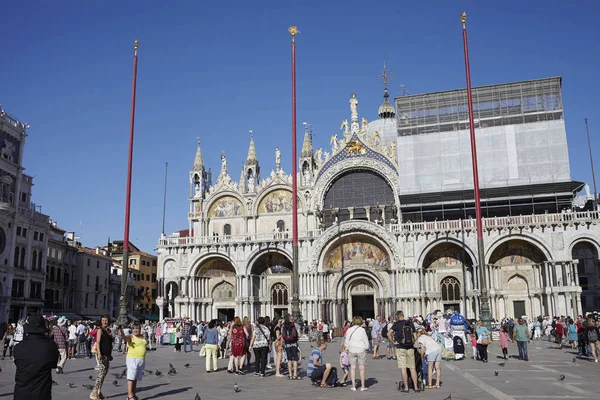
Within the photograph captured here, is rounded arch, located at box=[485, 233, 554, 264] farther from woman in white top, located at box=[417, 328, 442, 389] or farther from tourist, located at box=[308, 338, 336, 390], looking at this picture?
tourist, located at box=[308, 338, 336, 390]

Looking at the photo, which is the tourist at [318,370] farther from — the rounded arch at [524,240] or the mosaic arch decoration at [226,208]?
the mosaic arch decoration at [226,208]

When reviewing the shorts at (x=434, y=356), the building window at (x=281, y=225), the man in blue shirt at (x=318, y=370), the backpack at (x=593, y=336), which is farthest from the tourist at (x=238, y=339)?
the building window at (x=281, y=225)

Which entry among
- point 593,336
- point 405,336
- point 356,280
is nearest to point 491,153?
point 356,280

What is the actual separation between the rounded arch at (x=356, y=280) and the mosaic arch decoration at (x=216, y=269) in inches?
348

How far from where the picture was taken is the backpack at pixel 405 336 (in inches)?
484

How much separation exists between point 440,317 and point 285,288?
21.3 meters

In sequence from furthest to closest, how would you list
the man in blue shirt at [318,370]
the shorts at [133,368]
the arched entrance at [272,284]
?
the arched entrance at [272,284]
the man in blue shirt at [318,370]
the shorts at [133,368]

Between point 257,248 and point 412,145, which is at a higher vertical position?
point 412,145

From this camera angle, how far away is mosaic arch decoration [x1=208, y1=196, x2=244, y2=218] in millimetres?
47125

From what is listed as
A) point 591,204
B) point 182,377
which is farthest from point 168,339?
point 591,204

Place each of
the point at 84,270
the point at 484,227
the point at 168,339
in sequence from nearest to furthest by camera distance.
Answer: the point at 168,339, the point at 484,227, the point at 84,270

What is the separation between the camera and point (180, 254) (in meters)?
45.7

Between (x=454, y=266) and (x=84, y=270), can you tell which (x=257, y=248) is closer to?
(x=454, y=266)

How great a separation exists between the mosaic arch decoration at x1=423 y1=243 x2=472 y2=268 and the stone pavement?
20820 mm
